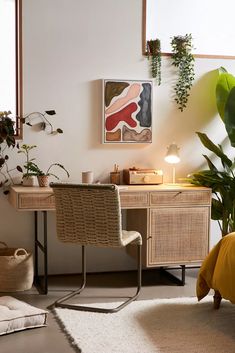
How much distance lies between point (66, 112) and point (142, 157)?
2.53ft

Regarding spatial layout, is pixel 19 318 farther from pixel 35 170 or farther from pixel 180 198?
pixel 180 198

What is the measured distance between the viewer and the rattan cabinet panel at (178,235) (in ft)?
14.5

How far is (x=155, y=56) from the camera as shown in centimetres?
484

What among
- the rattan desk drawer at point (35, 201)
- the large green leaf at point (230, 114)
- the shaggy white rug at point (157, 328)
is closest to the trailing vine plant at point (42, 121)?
the rattan desk drawer at point (35, 201)

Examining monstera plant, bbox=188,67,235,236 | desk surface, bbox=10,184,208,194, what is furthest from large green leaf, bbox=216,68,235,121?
desk surface, bbox=10,184,208,194

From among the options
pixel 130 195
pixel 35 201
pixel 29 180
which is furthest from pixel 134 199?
pixel 29 180

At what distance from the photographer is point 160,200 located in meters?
4.39

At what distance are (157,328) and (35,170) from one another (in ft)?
5.52

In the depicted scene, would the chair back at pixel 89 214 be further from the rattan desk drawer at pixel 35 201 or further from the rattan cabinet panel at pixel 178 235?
the rattan cabinet panel at pixel 178 235

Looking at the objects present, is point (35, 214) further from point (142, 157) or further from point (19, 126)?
point (142, 157)

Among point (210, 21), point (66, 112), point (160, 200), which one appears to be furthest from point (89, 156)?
point (210, 21)

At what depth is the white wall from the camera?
4598 millimetres

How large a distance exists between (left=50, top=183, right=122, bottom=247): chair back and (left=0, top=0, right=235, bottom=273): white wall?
2.73ft

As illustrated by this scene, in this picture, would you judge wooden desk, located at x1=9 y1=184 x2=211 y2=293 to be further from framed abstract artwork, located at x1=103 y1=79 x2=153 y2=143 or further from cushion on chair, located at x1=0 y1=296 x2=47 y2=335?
cushion on chair, located at x1=0 y1=296 x2=47 y2=335
